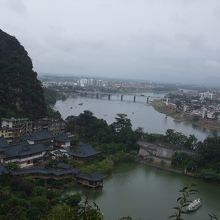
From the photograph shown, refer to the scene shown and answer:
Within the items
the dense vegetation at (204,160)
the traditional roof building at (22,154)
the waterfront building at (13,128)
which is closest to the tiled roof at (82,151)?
the traditional roof building at (22,154)

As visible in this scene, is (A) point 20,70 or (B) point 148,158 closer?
(B) point 148,158

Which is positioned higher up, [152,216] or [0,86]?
[0,86]

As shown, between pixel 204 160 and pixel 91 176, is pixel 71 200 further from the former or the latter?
pixel 204 160

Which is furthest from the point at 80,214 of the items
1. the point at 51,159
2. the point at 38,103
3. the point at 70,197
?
the point at 38,103

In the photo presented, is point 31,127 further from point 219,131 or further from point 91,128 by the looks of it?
point 219,131

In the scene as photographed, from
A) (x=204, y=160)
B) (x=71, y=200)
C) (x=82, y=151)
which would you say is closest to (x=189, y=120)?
(x=204, y=160)

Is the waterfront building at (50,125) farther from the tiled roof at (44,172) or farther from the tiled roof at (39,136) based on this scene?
the tiled roof at (44,172)

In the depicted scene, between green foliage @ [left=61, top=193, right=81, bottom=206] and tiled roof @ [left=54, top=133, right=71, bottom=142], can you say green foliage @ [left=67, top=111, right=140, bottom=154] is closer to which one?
tiled roof @ [left=54, top=133, right=71, bottom=142]
